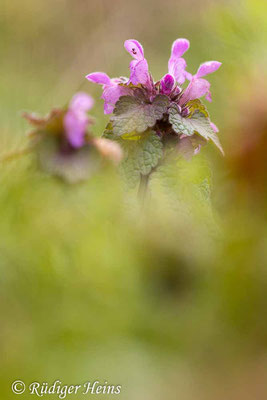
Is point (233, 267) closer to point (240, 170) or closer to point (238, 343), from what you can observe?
point (238, 343)

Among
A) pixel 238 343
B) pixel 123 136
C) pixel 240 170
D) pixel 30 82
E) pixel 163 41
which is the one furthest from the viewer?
pixel 163 41

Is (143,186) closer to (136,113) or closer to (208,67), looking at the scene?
(136,113)

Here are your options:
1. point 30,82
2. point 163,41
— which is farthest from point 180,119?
point 163,41

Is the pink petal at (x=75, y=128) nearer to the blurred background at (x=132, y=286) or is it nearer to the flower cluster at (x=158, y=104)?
the blurred background at (x=132, y=286)

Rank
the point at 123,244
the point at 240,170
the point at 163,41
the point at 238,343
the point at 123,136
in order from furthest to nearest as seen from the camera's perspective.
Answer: the point at 163,41, the point at 240,170, the point at 123,136, the point at 238,343, the point at 123,244

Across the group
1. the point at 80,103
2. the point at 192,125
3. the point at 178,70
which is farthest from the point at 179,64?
the point at 80,103

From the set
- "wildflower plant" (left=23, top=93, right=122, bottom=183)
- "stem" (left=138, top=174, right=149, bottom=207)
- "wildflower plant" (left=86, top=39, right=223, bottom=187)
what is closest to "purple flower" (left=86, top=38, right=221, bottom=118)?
"wildflower plant" (left=86, top=39, right=223, bottom=187)

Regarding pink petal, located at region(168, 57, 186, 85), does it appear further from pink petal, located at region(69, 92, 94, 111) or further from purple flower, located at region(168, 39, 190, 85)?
pink petal, located at region(69, 92, 94, 111)
